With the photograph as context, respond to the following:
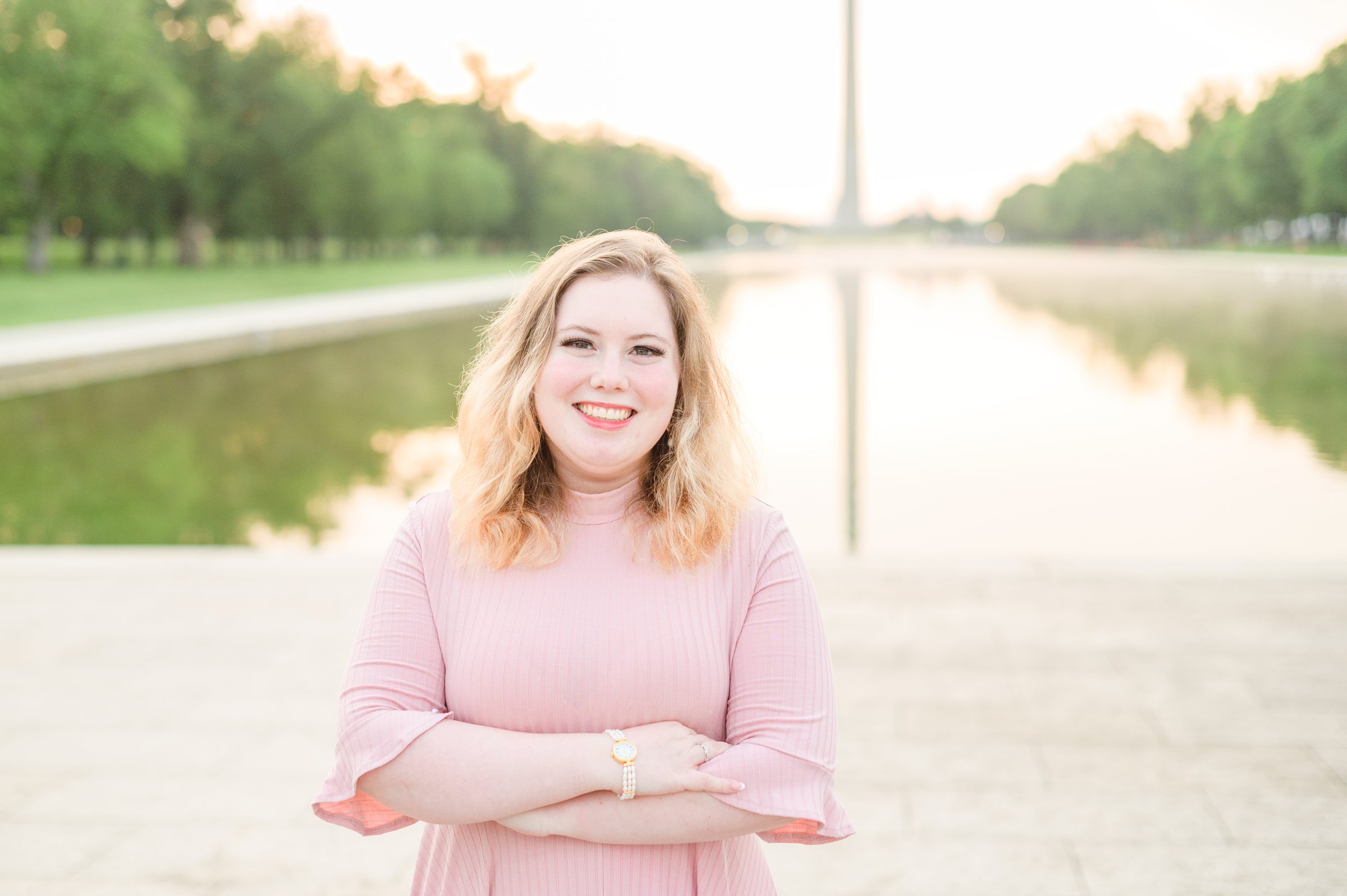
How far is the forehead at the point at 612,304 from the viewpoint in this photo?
1763mm

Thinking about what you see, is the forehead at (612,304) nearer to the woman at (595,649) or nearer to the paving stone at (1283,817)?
the woman at (595,649)

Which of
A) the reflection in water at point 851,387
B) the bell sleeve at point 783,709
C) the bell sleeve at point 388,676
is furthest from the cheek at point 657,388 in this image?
the reflection in water at point 851,387

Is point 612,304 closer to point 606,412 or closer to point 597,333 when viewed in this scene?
point 597,333

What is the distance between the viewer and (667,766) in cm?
168

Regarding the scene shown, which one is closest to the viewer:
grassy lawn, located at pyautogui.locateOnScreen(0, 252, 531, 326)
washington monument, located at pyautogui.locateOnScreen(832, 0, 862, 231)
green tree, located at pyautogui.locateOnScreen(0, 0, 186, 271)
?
grassy lawn, located at pyautogui.locateOnScreen(0, 252, 531, 326)

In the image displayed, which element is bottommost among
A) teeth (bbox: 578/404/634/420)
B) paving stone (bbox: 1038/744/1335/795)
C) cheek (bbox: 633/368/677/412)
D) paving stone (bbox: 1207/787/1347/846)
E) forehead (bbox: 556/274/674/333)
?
paving stone (bbox: 1207/787/1347/846)

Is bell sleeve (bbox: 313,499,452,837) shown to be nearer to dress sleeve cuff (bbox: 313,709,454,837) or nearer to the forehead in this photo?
dress sleeve cuff (bbox: 313,709,454,837)

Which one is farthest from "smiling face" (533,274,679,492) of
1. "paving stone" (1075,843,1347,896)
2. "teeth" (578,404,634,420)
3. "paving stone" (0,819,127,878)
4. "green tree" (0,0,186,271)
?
"green tree" (0,0,186,271)

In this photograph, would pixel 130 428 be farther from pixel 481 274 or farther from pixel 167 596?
pixel 481 274

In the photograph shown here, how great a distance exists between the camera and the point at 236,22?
46.7 m

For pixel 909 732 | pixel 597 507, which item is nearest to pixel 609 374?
pixel 597 507

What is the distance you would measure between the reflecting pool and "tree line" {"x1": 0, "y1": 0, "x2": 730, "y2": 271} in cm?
1761

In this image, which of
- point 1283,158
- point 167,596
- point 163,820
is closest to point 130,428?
point 167,596

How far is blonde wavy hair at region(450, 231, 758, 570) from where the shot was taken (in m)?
1.76
